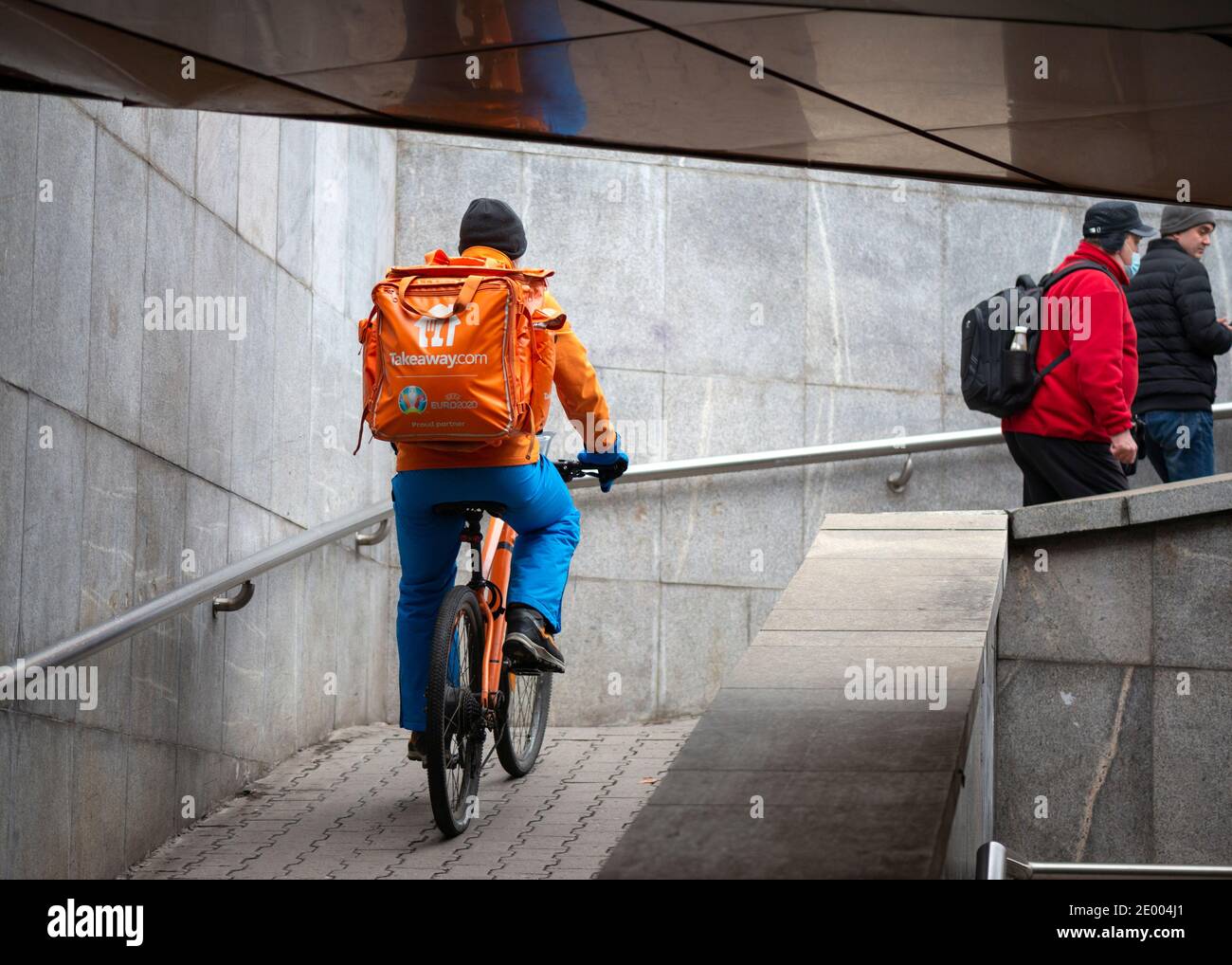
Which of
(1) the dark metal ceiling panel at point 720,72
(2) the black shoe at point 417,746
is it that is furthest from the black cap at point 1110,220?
(2) the black shoe at point 417,746

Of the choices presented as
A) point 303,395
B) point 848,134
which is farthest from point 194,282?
point 848,134

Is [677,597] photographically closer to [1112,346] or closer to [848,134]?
[1112,346]

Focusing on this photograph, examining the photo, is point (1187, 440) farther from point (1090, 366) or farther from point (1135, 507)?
point (1135, 507)

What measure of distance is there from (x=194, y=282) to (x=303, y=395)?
1447mm

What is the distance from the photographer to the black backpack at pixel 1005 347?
8.25 metres

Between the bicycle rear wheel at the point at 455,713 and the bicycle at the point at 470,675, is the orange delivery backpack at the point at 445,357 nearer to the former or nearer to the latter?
the bicycle at the point at 470,675

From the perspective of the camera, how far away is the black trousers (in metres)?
8.24


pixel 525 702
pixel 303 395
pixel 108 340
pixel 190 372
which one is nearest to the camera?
pixel 108 340

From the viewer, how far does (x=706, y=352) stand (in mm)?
10578

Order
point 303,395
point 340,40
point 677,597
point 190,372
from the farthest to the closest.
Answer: point 677,597, point 303,395, point 190,372, point 340,40

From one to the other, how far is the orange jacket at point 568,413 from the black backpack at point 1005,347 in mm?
2323

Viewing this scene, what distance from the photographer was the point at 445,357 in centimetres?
584
